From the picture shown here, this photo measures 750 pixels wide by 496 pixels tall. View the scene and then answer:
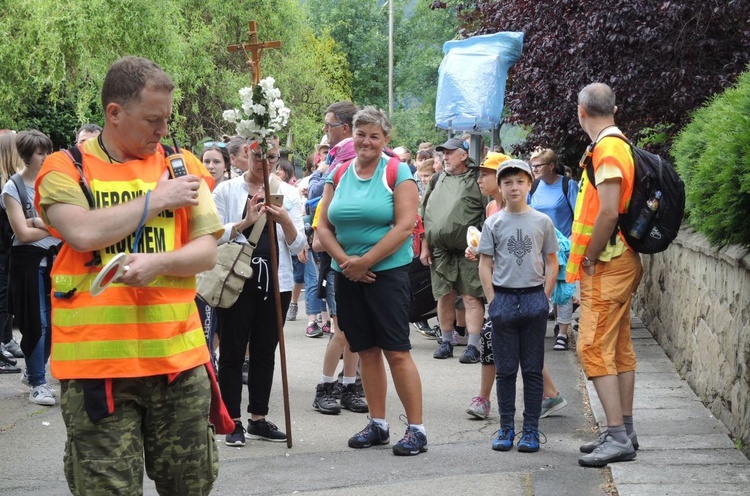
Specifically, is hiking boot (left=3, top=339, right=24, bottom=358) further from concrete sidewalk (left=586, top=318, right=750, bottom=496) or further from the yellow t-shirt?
the yellow t-shirt

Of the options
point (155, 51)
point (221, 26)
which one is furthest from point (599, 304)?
point (221, 26)

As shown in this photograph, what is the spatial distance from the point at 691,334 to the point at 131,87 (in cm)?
601

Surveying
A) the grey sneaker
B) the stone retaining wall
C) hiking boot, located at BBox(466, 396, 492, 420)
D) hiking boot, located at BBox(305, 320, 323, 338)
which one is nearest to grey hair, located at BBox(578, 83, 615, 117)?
the stone retaining wall

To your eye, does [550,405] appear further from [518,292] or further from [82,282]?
[82,282]

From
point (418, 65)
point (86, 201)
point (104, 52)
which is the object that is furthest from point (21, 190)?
point (418, 65)

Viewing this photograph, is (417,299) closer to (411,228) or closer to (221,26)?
(411,228)

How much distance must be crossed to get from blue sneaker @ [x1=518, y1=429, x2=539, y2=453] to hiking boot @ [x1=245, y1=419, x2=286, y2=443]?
1595mm

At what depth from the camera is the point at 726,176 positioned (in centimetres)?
648

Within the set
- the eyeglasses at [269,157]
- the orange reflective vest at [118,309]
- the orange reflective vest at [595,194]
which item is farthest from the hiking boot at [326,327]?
the orange reflective vest at [118,309]

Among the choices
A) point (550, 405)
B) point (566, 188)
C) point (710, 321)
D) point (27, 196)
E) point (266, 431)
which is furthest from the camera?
point (566, 188)

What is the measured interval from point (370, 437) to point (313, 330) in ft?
17.7

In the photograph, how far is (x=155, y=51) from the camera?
26.9 meters

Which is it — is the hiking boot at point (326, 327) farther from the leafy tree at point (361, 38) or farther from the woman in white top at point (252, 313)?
the leafy tree at point (361, 38)

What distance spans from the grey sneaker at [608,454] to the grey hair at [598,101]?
6.31ft
